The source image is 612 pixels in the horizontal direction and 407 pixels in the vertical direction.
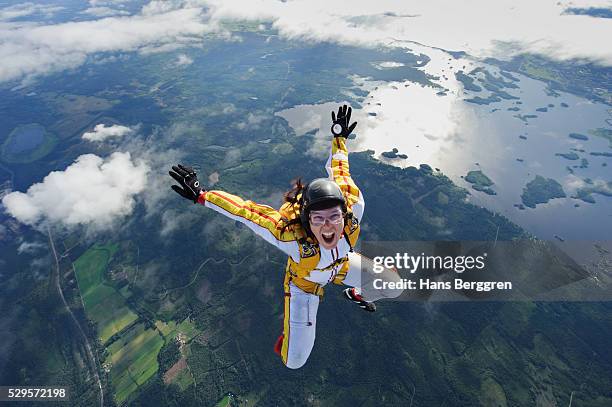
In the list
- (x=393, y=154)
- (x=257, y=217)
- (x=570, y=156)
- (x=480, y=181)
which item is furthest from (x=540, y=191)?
(x=257, y=217)

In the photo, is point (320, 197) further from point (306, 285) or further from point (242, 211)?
point (306, 285)

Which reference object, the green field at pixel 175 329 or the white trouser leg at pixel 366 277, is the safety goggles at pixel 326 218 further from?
the green field at pixel 175 329

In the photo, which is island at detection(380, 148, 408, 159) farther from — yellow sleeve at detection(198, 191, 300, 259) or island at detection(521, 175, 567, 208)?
yellow sleeve at detection(198, 191, 300, 259)

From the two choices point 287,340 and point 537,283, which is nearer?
point 287,340

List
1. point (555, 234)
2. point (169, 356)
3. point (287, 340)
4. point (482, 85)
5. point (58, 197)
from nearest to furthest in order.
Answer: point (287, 340), point (169, 356), point (555, 234), point (58, 197), point (482, 85)

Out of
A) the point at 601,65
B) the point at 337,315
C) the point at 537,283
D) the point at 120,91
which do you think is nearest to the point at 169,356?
the point at 337,315

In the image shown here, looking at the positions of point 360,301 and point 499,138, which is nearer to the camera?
point 360,301

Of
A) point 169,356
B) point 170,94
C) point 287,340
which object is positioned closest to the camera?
point 287,340

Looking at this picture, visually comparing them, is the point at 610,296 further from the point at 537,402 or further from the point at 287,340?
the point at 287,340
